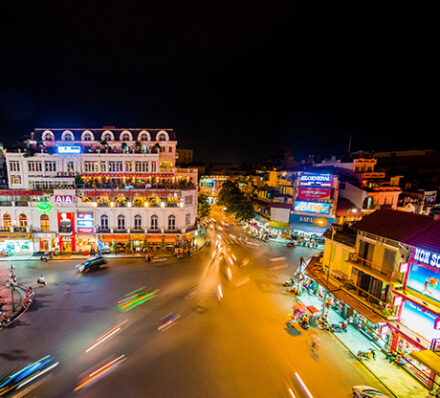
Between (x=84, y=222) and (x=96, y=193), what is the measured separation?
449 cm

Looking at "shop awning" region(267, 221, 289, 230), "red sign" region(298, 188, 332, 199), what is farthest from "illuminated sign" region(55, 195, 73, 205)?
"red sign" region(298, 188, 332, 199)

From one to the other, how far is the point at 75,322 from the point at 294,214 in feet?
109

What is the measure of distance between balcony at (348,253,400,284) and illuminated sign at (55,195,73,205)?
113 ft

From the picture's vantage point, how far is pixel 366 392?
38.8 feet

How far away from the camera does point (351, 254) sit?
18516 millimetres

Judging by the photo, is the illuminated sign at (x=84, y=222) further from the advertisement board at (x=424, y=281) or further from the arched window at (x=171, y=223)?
the advertisement board at (x=424, y=281)

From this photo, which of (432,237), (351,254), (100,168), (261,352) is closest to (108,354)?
(261,352)

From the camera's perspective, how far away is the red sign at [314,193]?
122 feet

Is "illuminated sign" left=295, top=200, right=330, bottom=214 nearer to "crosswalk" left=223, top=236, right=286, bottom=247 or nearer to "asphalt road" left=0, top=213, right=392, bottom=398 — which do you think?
"crosswalk" left=223, top=236, right=286, bottom=247

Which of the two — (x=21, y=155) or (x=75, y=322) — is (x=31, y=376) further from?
(x=21, y=155)

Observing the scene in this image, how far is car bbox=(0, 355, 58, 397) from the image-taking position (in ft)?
40.9

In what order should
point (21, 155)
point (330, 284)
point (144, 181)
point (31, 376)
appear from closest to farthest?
point (31, 376)
point (330, 284)
point (21, 155)
point (144, 181)

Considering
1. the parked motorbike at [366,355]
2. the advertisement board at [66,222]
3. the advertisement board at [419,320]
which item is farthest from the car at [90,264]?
the advertisement board at [419,320]

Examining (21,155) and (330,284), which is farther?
(21,155)
